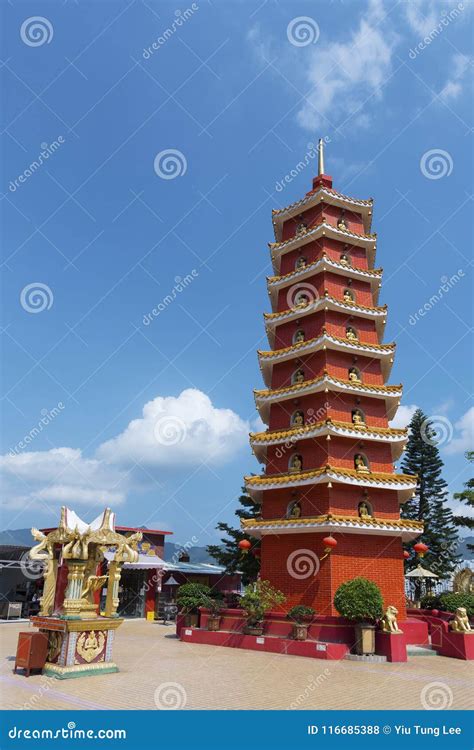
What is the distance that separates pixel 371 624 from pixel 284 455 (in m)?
7.24

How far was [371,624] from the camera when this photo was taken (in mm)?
15961

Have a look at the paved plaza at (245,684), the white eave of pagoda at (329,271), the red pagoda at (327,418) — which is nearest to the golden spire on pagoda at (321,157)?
the red pagoda at (327,418)

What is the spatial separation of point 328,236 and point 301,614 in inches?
625

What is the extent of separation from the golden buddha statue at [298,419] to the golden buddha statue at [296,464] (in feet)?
4.26

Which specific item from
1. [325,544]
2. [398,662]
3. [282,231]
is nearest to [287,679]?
[398,662]

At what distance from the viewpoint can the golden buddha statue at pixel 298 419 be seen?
21.0m

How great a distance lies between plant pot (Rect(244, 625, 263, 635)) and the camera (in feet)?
58.2

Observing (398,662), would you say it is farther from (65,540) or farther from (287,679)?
(65,540)

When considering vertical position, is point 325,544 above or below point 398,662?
above

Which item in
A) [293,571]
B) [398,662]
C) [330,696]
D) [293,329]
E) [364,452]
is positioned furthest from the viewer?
[293,329]

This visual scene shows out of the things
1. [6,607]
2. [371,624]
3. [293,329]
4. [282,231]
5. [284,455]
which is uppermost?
[282,231]

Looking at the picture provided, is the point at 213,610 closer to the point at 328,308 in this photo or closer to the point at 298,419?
the point at 298,419

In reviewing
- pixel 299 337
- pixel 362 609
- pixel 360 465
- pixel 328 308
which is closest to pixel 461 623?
pixel 362 609

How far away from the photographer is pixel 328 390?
20.4 metres
